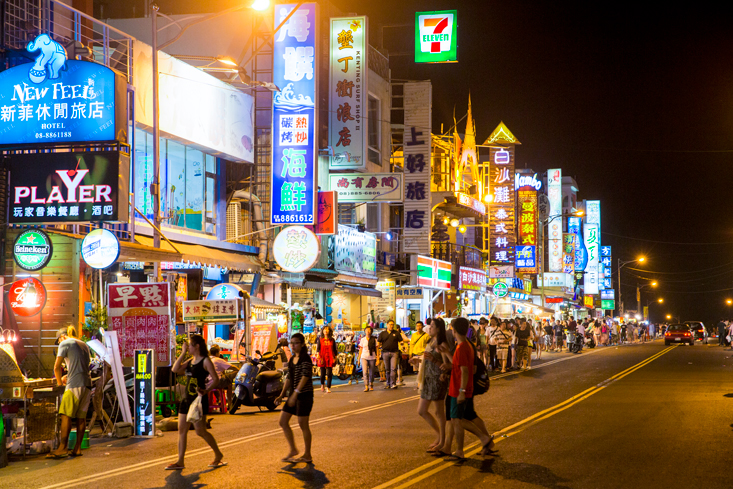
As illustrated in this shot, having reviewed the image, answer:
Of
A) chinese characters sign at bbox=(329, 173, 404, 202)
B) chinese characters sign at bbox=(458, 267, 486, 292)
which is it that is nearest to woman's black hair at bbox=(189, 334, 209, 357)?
chinese characters sign at bbox=(329, 173, 404, 202)

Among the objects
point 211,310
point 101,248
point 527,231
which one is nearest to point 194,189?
point 211,310

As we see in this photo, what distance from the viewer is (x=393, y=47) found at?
128ft

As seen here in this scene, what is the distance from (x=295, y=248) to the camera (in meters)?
24.2

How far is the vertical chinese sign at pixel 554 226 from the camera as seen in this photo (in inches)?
2793

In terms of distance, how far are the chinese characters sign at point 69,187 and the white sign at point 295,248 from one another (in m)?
8.86

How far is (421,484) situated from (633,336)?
6401cm

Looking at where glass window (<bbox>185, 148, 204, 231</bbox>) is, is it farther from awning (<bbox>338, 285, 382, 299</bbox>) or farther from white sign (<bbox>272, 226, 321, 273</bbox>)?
awning (<bbox>338, 285, 382, 299</bbox>)

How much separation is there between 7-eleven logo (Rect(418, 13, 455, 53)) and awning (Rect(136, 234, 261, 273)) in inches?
671

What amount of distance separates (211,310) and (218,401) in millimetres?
2540

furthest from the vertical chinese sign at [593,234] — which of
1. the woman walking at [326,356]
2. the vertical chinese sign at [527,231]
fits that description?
the woman walking at [326,356]

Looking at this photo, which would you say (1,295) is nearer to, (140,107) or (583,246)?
(140,107)

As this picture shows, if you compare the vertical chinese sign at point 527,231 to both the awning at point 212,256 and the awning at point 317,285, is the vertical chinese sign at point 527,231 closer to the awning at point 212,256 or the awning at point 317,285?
the awning at point 317,285

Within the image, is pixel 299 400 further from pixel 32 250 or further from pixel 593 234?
pixel 593 234

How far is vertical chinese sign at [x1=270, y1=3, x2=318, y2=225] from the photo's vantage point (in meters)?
24.9
